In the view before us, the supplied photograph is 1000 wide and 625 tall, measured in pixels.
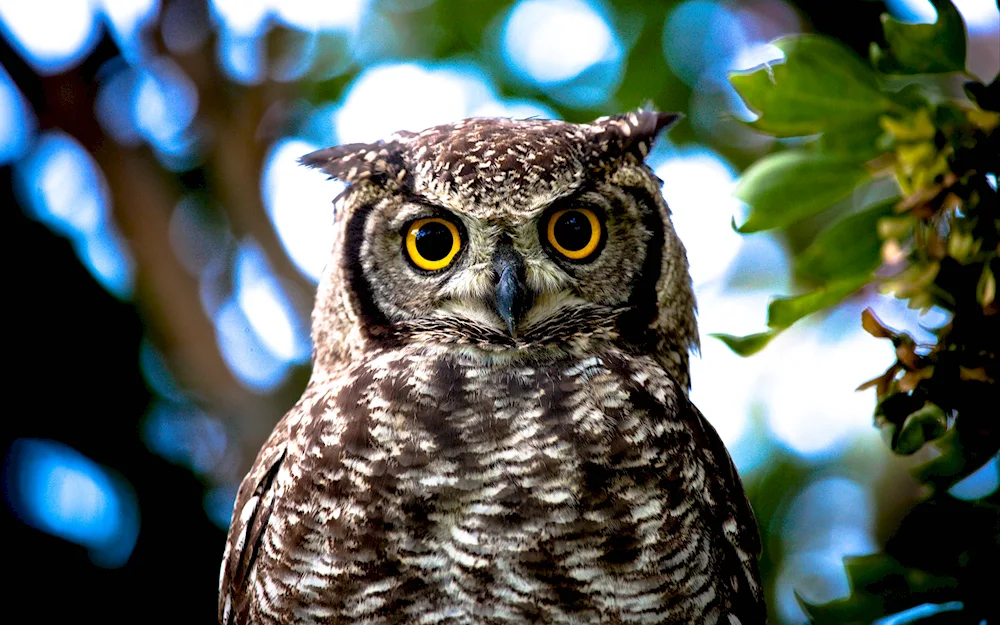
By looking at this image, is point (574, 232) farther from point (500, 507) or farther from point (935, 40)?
point (935, 40)

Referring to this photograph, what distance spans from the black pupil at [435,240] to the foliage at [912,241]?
2.79ft

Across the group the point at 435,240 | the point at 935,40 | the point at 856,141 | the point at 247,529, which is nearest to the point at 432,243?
the point at 435,240

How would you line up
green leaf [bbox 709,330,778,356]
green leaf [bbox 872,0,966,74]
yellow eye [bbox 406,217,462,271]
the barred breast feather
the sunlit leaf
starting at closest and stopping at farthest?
the sunlit leaf
green leaf [bbox 872,0,966,74]
green leaf [bbox 709,330,778,356]
the barred breast feather
yellow eye [bbox 406,217,462,271]

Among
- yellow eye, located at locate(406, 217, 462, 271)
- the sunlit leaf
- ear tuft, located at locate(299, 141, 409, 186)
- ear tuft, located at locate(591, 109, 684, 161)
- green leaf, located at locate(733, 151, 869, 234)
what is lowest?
the sunlit leaf

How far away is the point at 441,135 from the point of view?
242cm

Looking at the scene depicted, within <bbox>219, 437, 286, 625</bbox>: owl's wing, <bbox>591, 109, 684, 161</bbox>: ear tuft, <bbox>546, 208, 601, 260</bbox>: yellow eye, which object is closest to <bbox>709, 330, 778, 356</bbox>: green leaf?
<bbox>546, 208, 601, 260</bbox>: yellow eye

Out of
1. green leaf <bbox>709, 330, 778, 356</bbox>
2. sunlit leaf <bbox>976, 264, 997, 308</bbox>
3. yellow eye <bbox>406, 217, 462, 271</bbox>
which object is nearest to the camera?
sunlit leaf <bbox>976, 264, 997, 308</bbox>

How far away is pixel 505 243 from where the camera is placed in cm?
232

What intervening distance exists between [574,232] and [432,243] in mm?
364

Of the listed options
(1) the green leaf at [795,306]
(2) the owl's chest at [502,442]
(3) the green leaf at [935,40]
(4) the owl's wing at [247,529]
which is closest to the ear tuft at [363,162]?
(2) the owl's chest at [502,442]

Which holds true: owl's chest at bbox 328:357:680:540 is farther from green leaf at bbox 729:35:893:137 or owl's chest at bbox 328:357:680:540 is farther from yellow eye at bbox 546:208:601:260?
green leaf at bbox 729:35:893:137

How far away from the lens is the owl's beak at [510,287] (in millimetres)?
2227

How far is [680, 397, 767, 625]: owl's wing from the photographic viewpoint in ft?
7.29

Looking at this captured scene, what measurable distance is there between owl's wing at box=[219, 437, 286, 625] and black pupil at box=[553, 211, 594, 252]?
870mm
